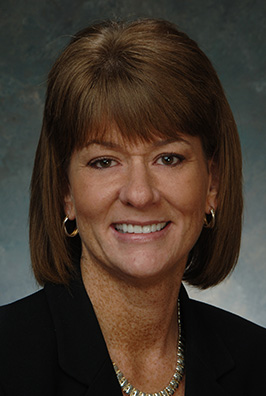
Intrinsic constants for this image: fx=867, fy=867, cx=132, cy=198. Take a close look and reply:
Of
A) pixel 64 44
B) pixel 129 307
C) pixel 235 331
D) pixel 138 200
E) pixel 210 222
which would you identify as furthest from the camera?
pixel 64 44

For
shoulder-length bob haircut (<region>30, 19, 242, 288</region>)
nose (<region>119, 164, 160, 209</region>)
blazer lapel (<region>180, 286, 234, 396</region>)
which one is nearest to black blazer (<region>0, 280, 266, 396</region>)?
blazer lapel (<region>180, 286, 234, 396</region>)

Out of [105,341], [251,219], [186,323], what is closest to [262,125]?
[251,219]

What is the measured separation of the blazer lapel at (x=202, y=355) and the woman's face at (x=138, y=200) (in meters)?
0.37

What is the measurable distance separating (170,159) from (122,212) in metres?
0.23

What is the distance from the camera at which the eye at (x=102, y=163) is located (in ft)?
8.79

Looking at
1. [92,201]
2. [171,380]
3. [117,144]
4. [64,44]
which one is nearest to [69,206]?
[92,201]

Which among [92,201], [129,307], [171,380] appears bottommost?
[171,380]

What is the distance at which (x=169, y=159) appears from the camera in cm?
272

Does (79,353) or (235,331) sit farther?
(235,331)

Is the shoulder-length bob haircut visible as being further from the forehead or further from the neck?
the neck

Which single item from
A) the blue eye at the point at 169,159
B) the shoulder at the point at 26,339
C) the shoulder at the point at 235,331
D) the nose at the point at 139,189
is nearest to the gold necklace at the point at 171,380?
the shoulder at the point at 235,331

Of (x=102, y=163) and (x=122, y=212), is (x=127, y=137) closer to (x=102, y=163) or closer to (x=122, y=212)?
(x=102, y=163)

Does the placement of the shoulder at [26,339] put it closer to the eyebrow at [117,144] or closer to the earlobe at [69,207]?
the earlobe at [69,207]

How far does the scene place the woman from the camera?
8.64ft
